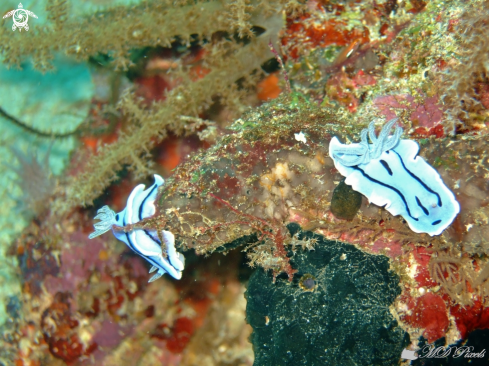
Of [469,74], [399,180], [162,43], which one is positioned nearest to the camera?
[399,180]

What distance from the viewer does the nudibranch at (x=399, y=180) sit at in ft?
7.84

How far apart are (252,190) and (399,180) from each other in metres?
1.21

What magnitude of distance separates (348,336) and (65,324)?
393 centimetres

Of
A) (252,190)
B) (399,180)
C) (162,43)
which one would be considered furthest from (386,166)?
(162,43)

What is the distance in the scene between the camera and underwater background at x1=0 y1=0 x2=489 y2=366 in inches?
103

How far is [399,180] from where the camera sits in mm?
2484

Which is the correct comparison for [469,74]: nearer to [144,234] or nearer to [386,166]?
[386,166]

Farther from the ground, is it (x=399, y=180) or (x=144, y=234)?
(x=399, y=180)

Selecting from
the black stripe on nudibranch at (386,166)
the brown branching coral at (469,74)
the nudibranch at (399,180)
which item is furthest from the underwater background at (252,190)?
the black stripe on nudibranch at (386,166)

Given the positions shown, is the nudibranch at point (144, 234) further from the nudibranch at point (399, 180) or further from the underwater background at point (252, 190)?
the nudibranch at point (399, 180)

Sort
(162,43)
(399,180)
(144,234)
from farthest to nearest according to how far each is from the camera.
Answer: (162,43) → (144,234) → (399,180)

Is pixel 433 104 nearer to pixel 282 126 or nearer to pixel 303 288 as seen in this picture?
pixel 282 126

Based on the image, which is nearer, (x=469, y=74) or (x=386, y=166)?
(x=386, y=166)

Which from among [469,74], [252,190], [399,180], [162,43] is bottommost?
[252,190]
